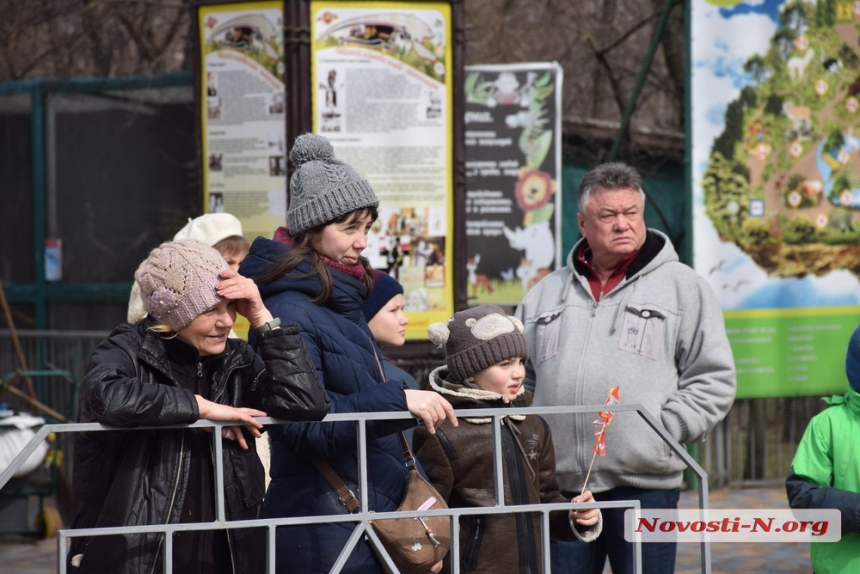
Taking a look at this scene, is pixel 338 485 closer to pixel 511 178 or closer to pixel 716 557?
pixel 716 557

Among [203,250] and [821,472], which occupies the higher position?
[203,250]

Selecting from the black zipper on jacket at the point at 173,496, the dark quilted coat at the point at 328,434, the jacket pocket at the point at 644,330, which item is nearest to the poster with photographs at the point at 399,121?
the jacket pocket at the point at 644,330

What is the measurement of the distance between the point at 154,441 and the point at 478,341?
1.13 metres

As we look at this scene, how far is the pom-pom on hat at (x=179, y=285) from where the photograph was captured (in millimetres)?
3088

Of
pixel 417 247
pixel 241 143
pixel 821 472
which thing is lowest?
pixel 821 472

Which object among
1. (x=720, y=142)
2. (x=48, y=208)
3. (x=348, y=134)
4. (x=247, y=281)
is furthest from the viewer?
(x=48, y=208)

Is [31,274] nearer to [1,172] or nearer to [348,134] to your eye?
[1,172]

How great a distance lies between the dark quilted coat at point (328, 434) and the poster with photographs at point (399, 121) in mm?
3434

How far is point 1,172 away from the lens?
8.79m

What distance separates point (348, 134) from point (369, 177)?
25cm

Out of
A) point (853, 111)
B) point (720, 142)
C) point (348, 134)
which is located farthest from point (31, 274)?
point (853, 111)

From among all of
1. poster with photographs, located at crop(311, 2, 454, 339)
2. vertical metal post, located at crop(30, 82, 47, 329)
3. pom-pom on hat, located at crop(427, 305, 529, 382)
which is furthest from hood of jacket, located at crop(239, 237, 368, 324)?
vertical metal post, located at crop(30, 82, 47, 329)

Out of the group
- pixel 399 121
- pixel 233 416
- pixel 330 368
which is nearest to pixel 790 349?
pixel 399 121

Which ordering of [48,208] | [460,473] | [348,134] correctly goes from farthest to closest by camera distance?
[48,208] → [348,134] → [460,473]
